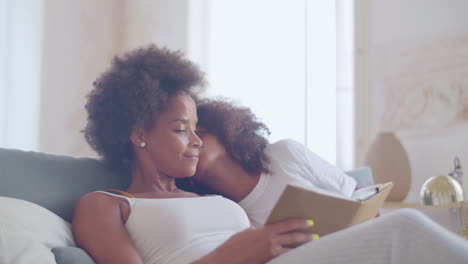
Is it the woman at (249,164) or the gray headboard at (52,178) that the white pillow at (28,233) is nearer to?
the gray headboard at (52,178)

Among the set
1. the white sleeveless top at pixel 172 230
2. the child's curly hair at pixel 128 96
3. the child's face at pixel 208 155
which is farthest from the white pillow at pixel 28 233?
the child's face at pixel 208 155

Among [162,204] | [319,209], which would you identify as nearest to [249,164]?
[162,204]

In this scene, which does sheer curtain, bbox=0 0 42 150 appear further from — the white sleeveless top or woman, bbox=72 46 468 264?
the white sleeveless top

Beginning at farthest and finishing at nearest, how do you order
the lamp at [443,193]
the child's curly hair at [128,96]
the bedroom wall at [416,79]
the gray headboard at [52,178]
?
the bedroom wall at [416,79] < the lamp at [443,193] < the child's curly hair at [128,96] < the gray headboard at [52,178]

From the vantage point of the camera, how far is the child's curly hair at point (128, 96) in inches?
59.8

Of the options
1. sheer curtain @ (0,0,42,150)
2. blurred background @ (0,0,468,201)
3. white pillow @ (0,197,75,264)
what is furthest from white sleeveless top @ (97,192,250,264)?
sheer curtain @ (0,0,42,150)

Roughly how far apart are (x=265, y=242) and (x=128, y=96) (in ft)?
2.22

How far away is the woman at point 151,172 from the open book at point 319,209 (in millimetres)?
128

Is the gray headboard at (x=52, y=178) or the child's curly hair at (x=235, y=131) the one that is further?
the child's curly hair at (x=235, y=131)

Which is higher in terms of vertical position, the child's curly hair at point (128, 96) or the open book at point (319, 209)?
the child's curly hair at point (128, 96)

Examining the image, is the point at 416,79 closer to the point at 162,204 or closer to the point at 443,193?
the point at 443,193

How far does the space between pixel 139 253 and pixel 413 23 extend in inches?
92.2

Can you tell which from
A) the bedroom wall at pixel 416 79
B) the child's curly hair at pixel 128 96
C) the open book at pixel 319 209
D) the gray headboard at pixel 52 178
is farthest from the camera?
the bedroom wall at pixel 416 79

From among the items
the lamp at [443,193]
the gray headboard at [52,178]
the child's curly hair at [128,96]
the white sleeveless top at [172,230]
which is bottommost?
the lamp at [443,193]
